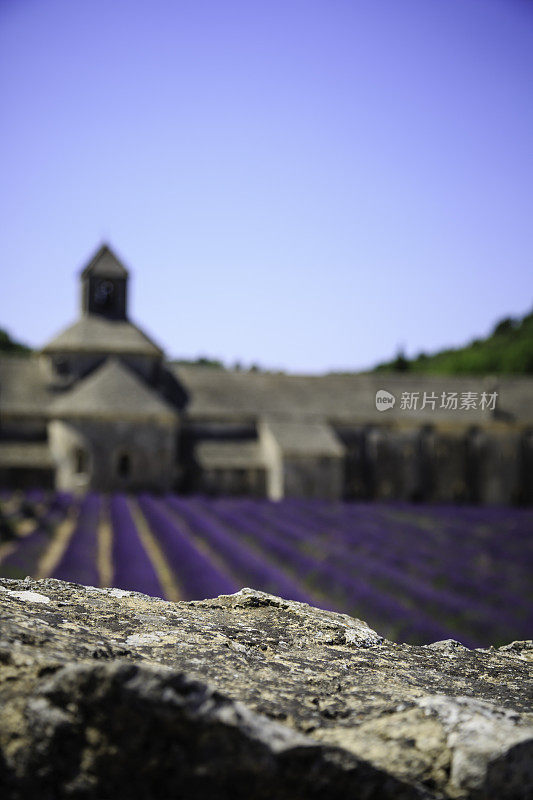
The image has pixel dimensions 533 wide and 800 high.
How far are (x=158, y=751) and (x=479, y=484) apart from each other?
42.4 m

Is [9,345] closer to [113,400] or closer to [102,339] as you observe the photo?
[102,339]

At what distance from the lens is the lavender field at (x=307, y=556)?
430 inches

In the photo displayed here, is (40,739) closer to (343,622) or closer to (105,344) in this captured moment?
(343,622)

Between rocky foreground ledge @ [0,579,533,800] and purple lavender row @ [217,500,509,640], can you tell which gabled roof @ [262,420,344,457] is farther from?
rocky foreground ledge @ [0,579,533,800]

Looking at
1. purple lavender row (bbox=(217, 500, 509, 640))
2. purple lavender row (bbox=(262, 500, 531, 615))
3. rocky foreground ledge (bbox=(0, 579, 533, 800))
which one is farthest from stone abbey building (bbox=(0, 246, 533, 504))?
rocky foreground ledge (bbox=(0, 579, 533, 800))

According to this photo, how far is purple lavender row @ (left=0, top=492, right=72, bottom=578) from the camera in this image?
12281 millimetres

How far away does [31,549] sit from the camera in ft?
48.6

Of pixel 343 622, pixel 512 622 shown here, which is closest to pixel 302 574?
pixel 512 622

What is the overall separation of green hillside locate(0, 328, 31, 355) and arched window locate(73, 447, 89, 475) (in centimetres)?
6800

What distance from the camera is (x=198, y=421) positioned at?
129ft

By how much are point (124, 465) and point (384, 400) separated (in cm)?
1525

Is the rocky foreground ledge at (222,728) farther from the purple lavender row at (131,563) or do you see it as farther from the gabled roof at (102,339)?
A: the gabled roof at (102,339)

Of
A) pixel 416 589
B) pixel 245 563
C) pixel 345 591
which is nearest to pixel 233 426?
pixel 245 563

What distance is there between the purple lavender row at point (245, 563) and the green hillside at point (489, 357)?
210 ft
